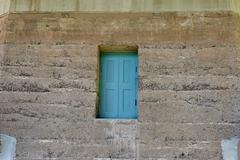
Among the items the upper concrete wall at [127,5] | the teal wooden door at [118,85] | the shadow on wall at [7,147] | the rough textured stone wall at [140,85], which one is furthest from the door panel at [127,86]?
the shadow on wall at [7,147]

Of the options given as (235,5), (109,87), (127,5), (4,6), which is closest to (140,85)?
(109,87)

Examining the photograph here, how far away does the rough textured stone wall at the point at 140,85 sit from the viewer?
654cm

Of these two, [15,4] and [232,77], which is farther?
[15,4]

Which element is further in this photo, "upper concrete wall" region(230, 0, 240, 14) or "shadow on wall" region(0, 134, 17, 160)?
"upper concrete wall" region(230, 0, 240, 14)

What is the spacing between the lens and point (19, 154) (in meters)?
6.59

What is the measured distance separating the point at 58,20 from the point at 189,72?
2.28m

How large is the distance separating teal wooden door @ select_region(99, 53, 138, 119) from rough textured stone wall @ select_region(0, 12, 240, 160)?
0.21 meters

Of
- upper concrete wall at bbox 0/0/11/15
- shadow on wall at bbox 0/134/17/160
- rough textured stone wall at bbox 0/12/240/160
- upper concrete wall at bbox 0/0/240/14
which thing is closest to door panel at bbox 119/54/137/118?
rough textured stone wall at bbox 0/12/240/160

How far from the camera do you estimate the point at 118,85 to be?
7.01 m

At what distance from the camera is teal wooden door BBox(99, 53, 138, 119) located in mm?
6910

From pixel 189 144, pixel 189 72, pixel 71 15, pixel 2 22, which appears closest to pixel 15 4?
pixel 2 22

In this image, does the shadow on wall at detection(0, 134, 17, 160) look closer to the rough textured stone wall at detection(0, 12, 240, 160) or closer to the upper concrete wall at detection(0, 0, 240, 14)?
the rough textured stone wall at detection(0, 12, 240, 160)

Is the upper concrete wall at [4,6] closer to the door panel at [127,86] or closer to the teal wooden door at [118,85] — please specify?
the teal wooden door at [118,85]

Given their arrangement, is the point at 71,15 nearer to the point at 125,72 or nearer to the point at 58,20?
the point at 58,20
